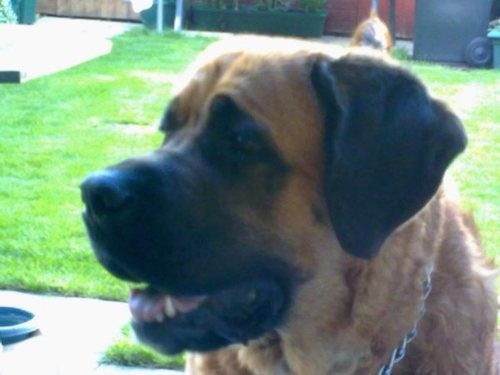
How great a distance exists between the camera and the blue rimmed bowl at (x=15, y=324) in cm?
466

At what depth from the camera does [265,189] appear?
286cm

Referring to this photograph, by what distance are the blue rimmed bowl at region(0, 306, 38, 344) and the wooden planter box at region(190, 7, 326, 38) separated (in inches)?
485

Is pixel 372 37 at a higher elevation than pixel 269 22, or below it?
higher

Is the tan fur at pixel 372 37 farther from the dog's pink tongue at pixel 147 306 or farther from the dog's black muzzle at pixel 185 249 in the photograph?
the dog's pink tongue at pixel 147 306

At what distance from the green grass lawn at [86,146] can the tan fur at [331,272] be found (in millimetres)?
513

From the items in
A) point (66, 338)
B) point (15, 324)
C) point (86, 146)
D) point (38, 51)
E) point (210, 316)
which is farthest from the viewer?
point (86, 146)

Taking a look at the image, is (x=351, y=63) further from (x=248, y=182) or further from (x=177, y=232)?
(x=177, y=232)

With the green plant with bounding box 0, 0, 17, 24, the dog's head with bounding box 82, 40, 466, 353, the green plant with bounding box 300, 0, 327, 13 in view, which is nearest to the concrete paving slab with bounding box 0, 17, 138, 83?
the dog's head with bounding box 82, 40, 466, 353

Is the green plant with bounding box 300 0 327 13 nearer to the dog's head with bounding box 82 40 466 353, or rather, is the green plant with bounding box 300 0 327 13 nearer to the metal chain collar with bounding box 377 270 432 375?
the dog's head with bounding box 82 40 466 353

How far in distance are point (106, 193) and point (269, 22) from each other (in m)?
14.6

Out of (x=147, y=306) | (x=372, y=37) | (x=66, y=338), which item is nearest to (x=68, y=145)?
(x=66, y=338)

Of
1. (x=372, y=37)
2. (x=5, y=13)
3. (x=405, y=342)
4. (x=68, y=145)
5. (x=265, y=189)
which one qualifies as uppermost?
(x=372, y=37)

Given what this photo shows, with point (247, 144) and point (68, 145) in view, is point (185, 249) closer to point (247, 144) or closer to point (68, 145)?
point (247, 144)

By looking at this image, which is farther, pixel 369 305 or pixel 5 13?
pixel 5 13
